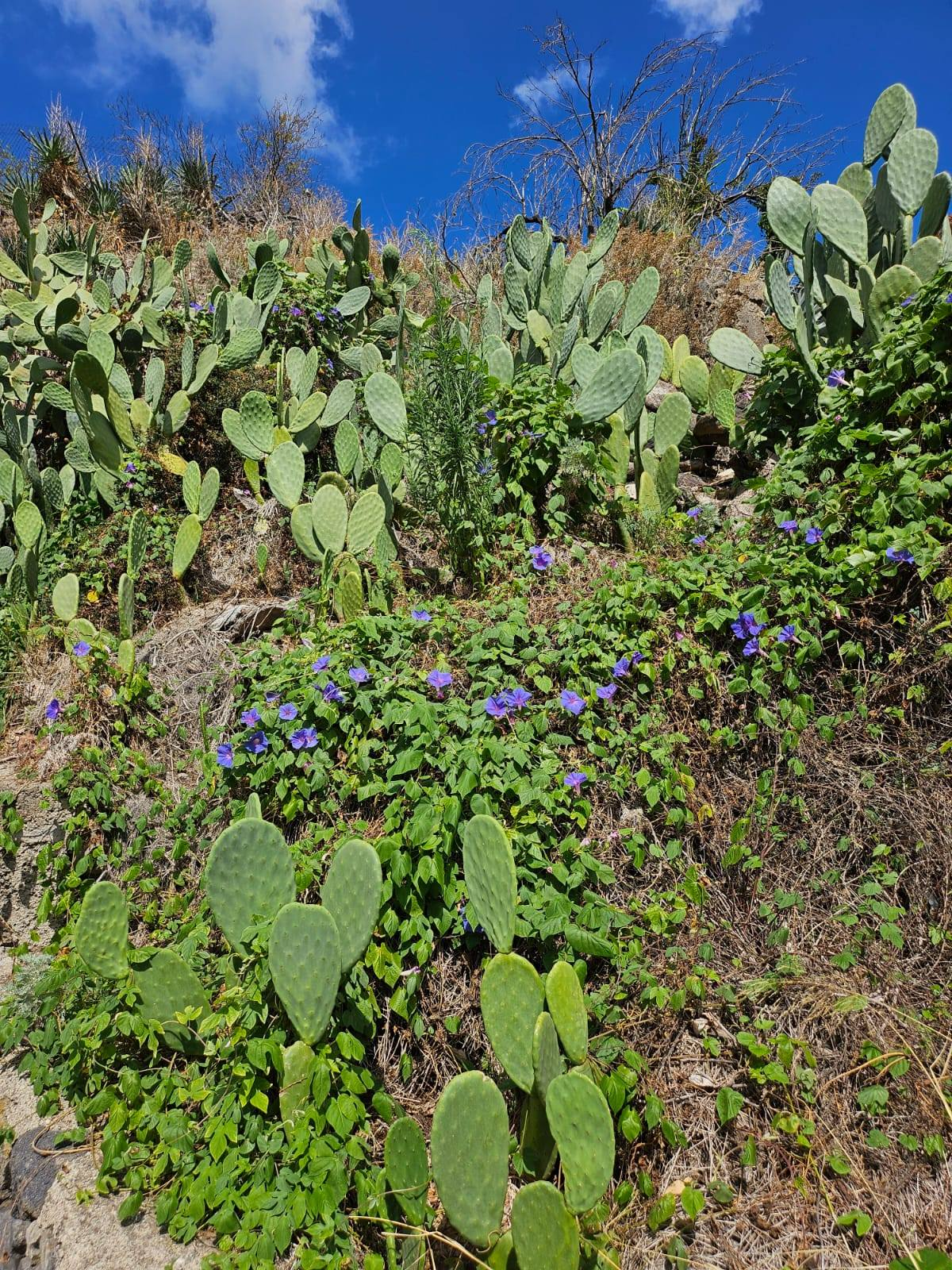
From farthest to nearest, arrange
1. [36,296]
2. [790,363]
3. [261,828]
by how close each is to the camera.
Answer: [36,296], [790,363], [261,828]

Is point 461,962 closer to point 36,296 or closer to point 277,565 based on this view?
point 277,565

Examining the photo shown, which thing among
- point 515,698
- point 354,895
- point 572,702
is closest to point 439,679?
point 515,698

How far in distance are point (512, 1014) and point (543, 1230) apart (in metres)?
0.32

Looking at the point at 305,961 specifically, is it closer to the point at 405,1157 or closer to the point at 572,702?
the point at 405,1157

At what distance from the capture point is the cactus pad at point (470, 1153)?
131 centimetres

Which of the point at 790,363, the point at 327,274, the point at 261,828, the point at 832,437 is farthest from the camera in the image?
the point at 327,274

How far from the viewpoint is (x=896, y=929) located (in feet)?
6.02

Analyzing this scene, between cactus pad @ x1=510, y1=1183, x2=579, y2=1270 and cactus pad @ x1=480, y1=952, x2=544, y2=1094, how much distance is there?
0.21 m

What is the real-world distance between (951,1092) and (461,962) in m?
1.08

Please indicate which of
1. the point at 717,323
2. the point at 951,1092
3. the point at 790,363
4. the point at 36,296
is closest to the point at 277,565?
the point at 790,363

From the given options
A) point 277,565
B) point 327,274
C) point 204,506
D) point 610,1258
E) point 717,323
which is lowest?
point 610,1258

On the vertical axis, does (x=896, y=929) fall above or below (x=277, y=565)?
below

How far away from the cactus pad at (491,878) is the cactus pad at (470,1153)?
12.4 inches

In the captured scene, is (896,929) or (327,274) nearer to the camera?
(896,929)
